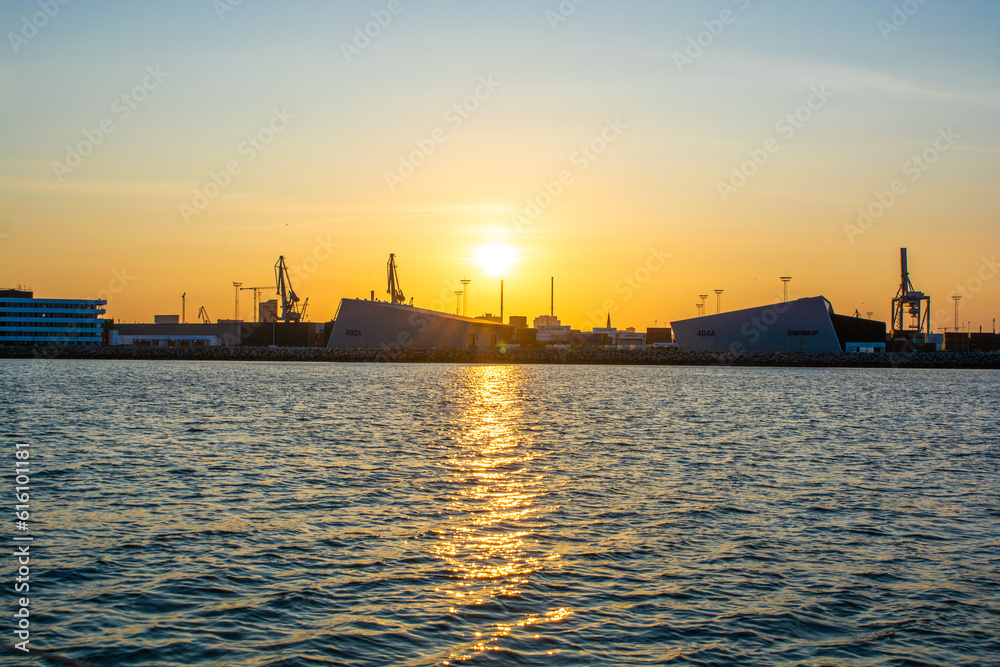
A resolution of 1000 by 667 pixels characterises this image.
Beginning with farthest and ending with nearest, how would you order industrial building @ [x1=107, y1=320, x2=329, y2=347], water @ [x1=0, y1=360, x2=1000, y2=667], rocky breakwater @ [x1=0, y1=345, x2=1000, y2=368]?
industrial building @ [x1=107, y1=320, x2=329, y2=347]
rocky breakwater @ [x1=0, y1=345, x2=1000, y2=368]
water @ [x1=0, y1=360, x2=1000, y2=667]

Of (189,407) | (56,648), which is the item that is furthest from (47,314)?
(56,648)

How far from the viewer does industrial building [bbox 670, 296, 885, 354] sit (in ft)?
374

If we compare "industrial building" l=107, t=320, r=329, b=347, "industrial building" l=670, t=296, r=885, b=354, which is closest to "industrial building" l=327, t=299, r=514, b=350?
"industrial building" l=107, t=320, r=329, b=347

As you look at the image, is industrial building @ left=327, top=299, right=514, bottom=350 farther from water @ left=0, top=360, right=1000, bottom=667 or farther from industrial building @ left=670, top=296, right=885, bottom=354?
water @ left=0, top=360, right=1000, bottom=667

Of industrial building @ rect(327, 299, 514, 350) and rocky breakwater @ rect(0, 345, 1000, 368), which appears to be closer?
rocky breakwater @ rect(0, 345, 1000, 368)

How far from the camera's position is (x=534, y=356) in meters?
132

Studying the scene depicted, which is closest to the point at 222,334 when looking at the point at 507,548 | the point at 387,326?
the point at 387,326

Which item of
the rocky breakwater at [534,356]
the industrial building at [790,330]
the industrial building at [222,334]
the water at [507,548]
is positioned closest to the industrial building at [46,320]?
the industrial building at [222,334]

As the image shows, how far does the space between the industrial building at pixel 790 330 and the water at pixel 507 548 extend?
86.8m

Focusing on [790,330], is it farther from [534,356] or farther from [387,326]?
[387,326]

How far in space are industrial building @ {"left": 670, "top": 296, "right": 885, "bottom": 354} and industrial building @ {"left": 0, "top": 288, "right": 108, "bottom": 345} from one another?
386ft

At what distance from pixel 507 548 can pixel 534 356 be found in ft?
387

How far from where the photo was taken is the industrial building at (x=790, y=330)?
114125 millimetres

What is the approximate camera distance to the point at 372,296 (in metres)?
166
